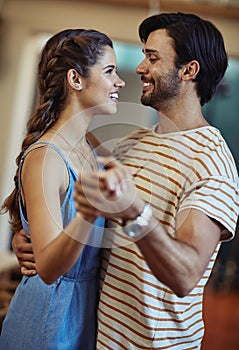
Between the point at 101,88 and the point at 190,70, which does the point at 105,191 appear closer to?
the point at 101,88

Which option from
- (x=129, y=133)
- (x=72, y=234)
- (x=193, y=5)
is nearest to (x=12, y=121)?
(x=193, y=5)

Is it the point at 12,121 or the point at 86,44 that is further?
the point at 12,121

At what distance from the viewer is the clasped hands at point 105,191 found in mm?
969

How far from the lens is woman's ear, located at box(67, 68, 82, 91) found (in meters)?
1.40

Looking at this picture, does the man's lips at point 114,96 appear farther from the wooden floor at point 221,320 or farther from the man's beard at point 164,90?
the wooden floor at point 221,320

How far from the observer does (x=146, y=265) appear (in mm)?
1392

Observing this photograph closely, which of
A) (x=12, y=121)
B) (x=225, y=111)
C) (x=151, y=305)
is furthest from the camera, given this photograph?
(x=225, y=111)

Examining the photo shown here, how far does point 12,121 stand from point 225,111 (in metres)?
3.23

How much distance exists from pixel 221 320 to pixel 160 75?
400 cm

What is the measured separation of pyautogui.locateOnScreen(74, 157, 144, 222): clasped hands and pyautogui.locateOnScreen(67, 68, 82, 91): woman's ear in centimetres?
44

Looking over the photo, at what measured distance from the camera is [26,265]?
1.51 meters

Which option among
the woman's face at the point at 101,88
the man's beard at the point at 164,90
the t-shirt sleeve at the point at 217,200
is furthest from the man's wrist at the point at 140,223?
the man's beard at the point at 164,90

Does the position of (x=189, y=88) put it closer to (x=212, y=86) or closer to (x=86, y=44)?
(x=212, y=86)

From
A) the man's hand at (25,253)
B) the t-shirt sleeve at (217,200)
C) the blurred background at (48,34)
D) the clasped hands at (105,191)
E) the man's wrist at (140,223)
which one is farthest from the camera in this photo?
the blurred background at (48,34)
